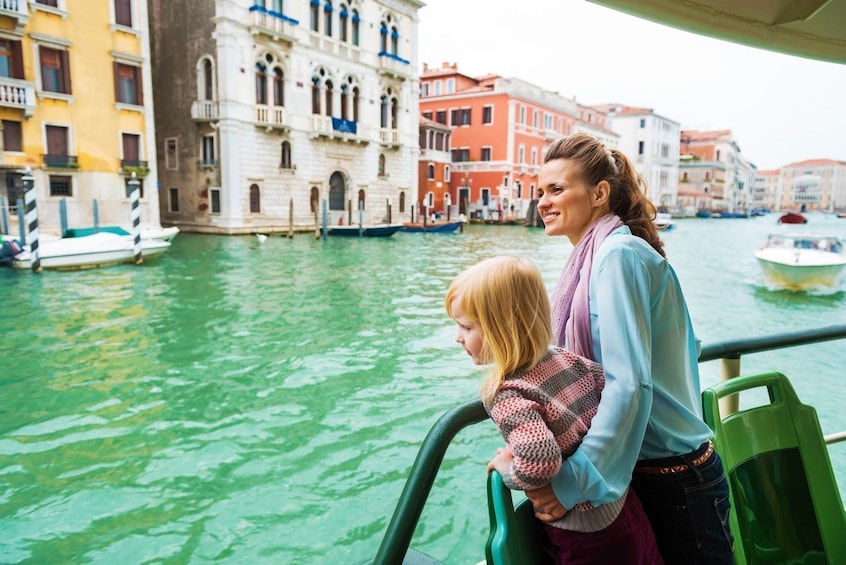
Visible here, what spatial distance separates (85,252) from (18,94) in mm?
6192

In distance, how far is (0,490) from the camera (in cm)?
368

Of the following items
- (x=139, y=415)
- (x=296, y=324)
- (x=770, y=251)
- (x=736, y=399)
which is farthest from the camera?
(x=770, y=251)

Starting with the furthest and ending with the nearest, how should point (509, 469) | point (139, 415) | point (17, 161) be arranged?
point (17, 161) < point (139, 415) < point (509, 469)

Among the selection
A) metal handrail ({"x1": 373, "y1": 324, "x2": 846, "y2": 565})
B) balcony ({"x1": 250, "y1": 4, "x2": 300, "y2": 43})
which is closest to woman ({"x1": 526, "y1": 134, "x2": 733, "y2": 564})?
metal handrail ({"x1": 373, "y1": 324, "x2": 846, "y2": 565})

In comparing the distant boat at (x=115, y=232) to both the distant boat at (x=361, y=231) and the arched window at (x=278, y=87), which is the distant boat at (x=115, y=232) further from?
the arched window at (x=278, y=87)

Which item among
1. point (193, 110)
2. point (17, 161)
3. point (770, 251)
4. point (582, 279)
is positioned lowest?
point (770, 251)

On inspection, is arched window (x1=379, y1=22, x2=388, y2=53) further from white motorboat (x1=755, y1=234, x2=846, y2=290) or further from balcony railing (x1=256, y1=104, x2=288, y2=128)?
white motorboat (x1=755, y1=234, x2=846, y2=290)

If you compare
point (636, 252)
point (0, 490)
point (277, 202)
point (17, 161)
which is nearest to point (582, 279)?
point (636, 252)

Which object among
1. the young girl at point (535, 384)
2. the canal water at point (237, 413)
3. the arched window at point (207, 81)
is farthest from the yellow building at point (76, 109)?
the young girl at point (535, 384)

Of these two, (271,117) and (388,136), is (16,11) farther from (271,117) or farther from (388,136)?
(388,136)

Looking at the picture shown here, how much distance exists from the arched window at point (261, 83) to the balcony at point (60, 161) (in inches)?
262

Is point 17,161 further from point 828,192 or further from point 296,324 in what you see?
point 828,192

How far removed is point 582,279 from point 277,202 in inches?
849

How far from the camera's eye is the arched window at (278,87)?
21.3 metres
